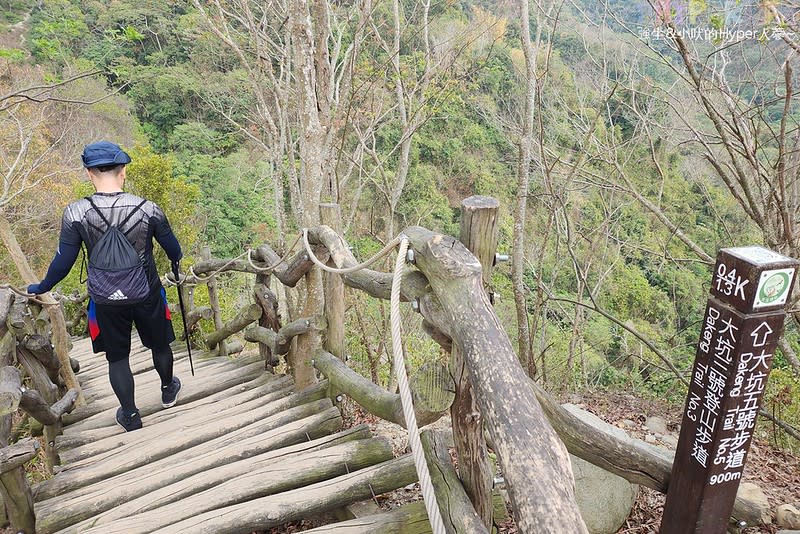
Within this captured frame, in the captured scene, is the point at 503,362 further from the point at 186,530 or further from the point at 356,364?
the point at 356,364

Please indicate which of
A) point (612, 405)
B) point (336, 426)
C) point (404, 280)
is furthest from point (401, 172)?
point (404, 280)

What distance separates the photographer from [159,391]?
3.83 meters

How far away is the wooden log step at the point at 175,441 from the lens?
2.51 meters

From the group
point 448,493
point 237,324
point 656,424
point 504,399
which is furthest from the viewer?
point 656,424

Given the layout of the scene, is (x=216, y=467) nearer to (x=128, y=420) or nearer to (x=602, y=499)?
(x=128, y=420)

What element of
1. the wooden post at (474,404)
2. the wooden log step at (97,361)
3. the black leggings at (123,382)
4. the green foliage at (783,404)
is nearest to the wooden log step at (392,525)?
the wooden post at (474,404)

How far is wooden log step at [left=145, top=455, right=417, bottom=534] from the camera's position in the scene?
1997 mm

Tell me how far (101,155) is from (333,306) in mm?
1505

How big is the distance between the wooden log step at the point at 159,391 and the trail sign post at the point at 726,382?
309 centimetres

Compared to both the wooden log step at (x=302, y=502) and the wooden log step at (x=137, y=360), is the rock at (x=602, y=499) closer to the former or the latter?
the wooden log step at (x=302, y=502)

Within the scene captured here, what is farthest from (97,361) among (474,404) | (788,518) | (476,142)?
(476,142)

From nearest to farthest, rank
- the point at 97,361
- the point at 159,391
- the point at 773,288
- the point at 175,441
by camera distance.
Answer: the point at 773,288, the point at 175,441, the point at 159,391, the point at 97,361

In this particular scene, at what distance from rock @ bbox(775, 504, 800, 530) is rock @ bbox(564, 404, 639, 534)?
26.7 inches

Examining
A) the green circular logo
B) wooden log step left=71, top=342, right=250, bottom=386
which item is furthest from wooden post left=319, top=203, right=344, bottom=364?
wooden log step left=71, top=342, right=250, bottom=386
